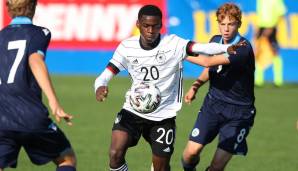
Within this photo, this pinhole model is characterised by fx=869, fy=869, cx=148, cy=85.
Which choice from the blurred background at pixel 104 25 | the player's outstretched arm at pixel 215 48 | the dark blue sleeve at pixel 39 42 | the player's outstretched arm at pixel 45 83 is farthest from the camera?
the blurred background at pixel 104 25

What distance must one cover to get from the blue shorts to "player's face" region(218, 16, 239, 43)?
2.40ft

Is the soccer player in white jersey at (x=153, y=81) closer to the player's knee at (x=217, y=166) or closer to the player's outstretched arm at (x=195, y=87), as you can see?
the player's outstretched arm at (x=195, y=87)

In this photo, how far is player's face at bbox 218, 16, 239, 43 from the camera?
9219 mm

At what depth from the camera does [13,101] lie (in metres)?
7.30

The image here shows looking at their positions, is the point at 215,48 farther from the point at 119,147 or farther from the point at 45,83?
the point at 45,83

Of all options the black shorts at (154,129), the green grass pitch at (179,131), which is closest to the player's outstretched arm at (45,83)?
the black shorts at (154,129)

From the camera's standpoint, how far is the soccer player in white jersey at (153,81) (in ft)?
29.1

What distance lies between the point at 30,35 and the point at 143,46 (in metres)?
1.88

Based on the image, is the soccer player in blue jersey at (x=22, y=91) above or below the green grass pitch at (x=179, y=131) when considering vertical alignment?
above

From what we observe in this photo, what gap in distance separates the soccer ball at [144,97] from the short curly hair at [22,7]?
180cm

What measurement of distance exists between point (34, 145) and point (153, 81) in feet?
6.11

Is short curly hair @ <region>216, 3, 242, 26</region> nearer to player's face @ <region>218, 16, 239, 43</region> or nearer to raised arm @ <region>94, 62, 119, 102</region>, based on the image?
player's face @ <region>218, 16, 239, 43</region>

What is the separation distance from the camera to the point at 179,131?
46.5 ft

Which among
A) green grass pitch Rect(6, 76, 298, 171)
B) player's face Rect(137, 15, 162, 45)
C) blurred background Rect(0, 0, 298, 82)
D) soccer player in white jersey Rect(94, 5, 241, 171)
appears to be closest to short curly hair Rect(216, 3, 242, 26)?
soccer player in white jersey Rect(94, 5, 241, 171)
